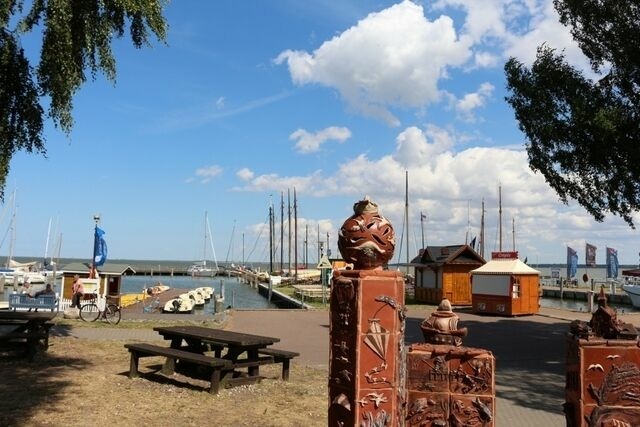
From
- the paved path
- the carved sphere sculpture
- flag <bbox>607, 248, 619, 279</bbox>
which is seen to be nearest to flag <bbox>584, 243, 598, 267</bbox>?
flag <bbox>607, 248, 619, 279</bbox>

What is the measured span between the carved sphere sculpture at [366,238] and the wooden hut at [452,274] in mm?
26278

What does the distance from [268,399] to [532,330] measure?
1336 centimetres

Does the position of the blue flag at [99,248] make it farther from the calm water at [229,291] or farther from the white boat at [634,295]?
the white boat at [634,295]

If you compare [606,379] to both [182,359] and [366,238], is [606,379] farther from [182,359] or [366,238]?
[182,359]

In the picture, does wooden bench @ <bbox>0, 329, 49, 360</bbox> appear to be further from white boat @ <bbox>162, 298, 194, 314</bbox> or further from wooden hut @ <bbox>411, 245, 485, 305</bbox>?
wooden hut @ <bbox>411, 245, 485, 305</bbox>

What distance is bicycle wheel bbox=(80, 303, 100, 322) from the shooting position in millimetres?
18958

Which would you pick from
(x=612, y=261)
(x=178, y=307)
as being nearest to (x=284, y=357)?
(x=178, y=307)

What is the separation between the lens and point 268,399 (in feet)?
30.1

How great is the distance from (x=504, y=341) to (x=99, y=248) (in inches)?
572

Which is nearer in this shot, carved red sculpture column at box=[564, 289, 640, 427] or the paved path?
carved red sculpture column at box=[564, 289, 640, 427]

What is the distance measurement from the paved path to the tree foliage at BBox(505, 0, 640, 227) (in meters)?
3.89

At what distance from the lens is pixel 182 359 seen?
9750mm

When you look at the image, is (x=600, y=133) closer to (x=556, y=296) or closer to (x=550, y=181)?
(x=550, y=181)

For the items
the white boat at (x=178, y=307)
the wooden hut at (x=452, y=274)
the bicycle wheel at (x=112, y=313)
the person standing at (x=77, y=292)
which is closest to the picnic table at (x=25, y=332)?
the bicycle wheel at (x=112, y=313)
